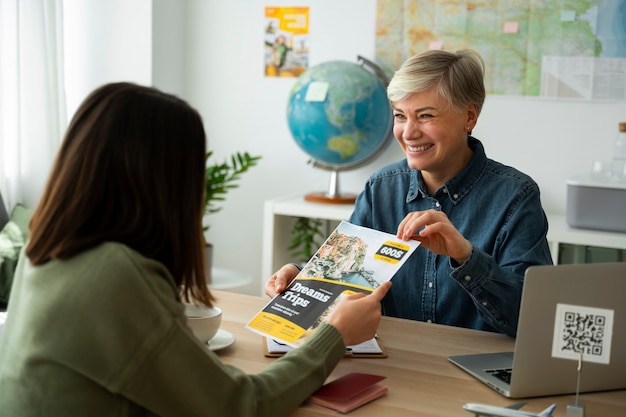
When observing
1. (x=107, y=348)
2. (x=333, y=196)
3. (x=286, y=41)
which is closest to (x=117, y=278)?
(x=107, y=348)

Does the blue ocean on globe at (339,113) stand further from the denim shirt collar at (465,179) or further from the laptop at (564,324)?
the laptop at (564,324)

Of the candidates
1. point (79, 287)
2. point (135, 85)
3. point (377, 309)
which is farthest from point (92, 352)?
point (377, 309)

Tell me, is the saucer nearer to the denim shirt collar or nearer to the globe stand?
the denim shirt collar

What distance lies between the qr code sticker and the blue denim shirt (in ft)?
1.25

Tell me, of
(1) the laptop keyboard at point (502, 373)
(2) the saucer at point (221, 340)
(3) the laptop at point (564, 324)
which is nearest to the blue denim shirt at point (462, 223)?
(1) the laptop keyboard at point (502, 373)

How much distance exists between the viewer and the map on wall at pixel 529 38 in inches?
128

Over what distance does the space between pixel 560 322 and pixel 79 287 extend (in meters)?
0.75

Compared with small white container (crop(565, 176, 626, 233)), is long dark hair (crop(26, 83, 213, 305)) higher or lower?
higher

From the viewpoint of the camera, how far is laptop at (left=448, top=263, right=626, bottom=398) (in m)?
1.26

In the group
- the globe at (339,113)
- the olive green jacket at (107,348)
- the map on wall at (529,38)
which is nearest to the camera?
the olive green jacket at (107,348)

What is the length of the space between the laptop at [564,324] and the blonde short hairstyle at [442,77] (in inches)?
29.6

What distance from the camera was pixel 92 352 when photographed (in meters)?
1.03

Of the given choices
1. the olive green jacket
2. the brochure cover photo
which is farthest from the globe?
the olive green jacket

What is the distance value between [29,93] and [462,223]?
222 cm
